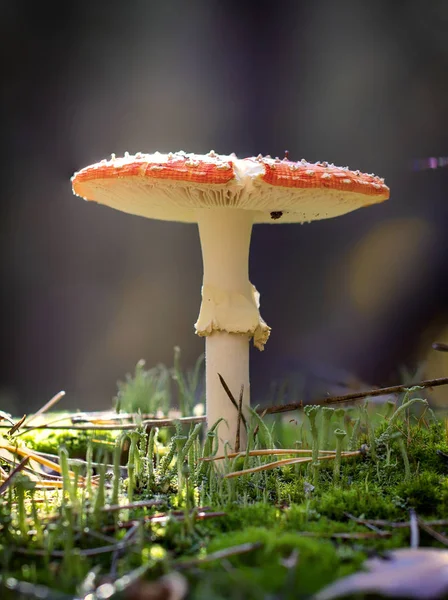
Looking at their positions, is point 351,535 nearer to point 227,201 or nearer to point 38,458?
point 38,458

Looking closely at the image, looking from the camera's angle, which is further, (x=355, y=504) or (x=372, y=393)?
(x=372, y=393)

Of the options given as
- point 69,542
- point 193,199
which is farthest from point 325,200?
point 69,542

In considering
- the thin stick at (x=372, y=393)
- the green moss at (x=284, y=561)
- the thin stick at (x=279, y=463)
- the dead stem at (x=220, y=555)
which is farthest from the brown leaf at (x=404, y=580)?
the thin stick at (x=372, y=393)

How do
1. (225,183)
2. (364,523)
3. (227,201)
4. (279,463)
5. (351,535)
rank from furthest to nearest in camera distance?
(227,201)
(225,183)
(279,463)
(364,523)
(351,535)

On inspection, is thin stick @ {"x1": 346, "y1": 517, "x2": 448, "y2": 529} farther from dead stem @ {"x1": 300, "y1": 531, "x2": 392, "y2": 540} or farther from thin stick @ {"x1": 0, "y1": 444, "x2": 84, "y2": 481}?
thin stick @ {"x1": 0, "y1": 444, "x2": 84, "y2": 481}

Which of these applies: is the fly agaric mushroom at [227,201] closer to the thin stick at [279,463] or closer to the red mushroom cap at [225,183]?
the red mushroom cap at [225,183]

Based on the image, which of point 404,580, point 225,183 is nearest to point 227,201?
point 225,183
